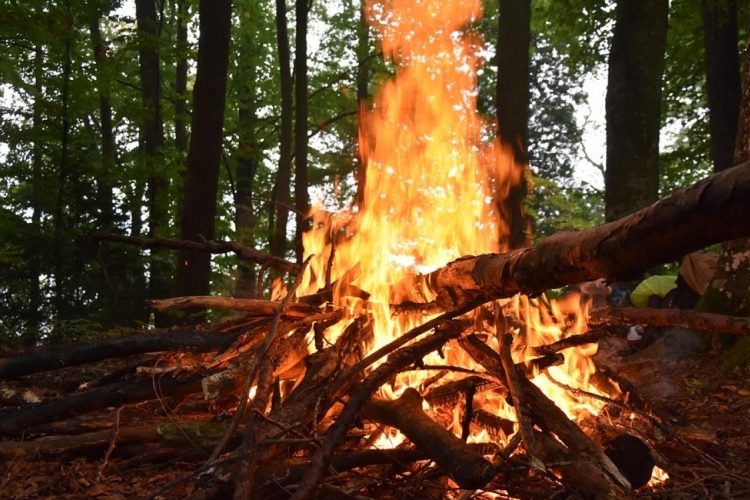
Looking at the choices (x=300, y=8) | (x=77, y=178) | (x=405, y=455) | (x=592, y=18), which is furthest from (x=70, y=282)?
(x=592, y=18)

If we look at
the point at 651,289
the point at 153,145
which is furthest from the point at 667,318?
the point at 153,145

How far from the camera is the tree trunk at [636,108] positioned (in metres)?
9.58

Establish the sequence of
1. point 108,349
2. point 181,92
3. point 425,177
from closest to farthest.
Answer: point 108,349, point 425,177, point 181,92

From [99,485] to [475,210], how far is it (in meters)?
4.78

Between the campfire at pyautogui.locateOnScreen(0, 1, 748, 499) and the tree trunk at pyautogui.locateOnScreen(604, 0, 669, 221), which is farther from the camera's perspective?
the tree trunk at pyautogui.locateOnScreen(604, 0, 669, 221)

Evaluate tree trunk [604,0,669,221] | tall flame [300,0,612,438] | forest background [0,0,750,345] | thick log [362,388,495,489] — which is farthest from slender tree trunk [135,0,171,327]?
tree trunk [604,0,669,221]

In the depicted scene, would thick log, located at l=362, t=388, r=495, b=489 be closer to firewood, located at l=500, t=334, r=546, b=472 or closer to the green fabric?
firewood, located at l=500, t=334, r=546, b=472

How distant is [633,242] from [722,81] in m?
9.15

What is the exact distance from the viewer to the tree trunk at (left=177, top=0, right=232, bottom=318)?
9.38 m

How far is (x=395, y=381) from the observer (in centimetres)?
454

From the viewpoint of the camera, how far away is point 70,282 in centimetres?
1192

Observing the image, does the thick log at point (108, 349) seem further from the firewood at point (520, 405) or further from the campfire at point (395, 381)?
the firewood at point (520, 405)

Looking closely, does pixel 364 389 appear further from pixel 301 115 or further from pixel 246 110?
pixel 246 110

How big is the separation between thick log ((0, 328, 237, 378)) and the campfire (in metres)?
0.02
